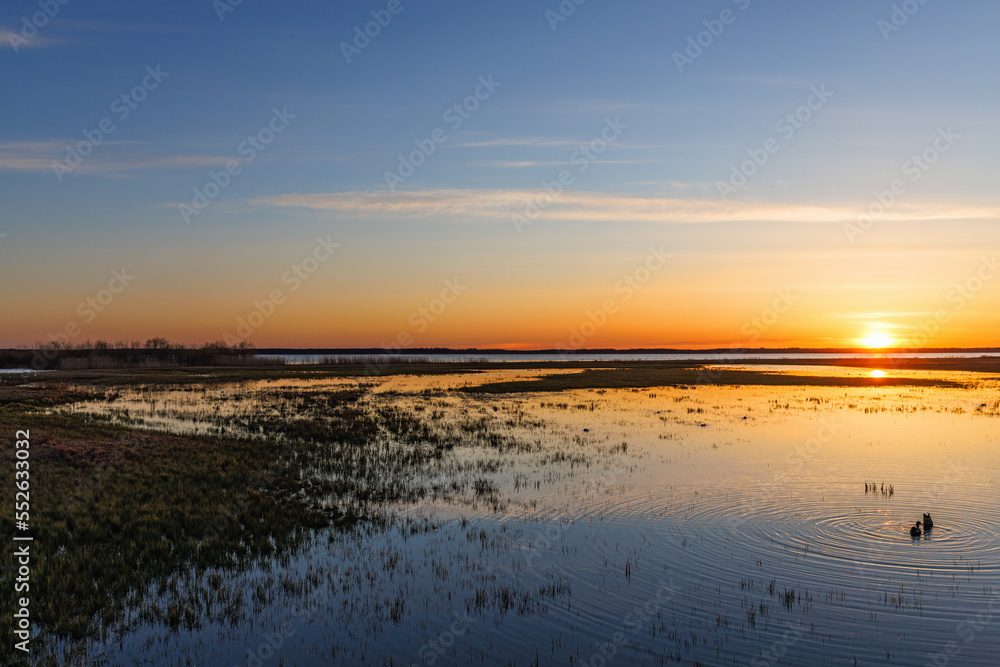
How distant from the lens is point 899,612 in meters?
10.7

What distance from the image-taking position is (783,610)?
10.7 m

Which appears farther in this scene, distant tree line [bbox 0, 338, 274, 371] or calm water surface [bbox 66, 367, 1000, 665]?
distant tree line [bbox 0, 338, 274, 371]

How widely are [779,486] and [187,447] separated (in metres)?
21.4

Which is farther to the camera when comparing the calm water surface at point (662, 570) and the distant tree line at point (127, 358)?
the distant tree line at point (127, 358)

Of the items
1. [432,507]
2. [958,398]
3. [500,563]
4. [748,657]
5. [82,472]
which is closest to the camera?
[748,657]

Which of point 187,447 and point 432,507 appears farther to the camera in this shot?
point 187,447

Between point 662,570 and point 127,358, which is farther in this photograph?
point 127,358

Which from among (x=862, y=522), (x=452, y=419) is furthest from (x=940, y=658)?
(x=452, y=419)

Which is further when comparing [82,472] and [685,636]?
[82,472]

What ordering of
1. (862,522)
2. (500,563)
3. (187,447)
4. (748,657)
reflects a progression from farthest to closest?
(187,447), (862,522), (500,563), (748,657)

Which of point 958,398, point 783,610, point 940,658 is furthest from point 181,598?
point 958,398

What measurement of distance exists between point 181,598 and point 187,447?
51.0 feet

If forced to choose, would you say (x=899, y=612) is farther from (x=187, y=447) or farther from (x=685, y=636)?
(x=187, y=447)

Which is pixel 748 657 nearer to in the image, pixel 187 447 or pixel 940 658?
pixel 940 658
